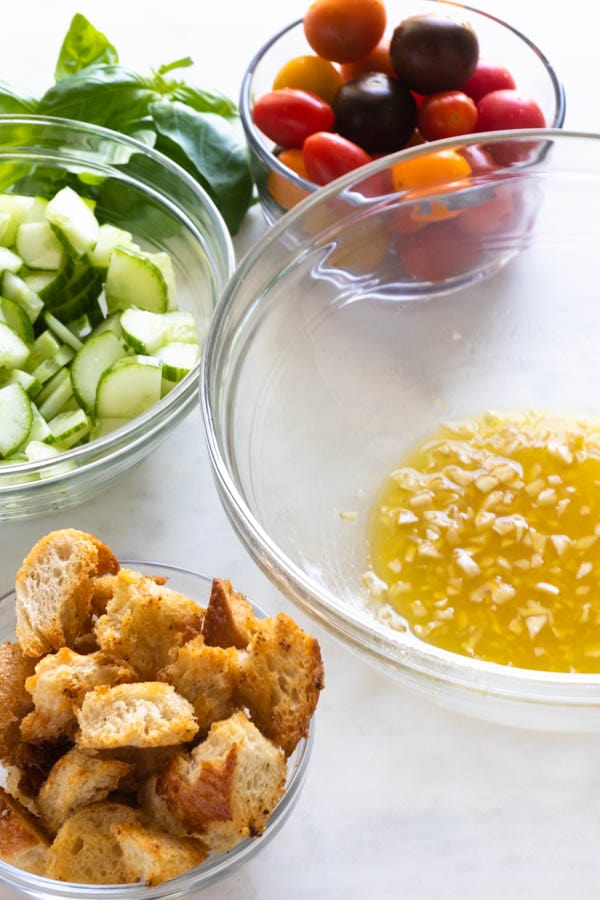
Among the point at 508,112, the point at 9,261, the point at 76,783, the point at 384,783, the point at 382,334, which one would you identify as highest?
the point at 508,112

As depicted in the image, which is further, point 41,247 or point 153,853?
point 41,247

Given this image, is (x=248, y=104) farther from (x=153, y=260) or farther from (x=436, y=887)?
(x=436, y=887)

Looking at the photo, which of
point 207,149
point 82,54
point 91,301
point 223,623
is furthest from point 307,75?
point 223,623

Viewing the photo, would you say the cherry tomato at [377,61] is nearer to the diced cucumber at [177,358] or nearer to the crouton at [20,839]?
the diced cucumber at [177,358]

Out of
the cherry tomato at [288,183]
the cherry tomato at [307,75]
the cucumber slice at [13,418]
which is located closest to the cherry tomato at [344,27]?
the cherry tomato at [307,75]

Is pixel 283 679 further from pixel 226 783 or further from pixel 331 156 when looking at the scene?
pixel 331 156

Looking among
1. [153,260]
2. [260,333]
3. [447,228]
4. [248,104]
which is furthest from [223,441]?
[248,104]
